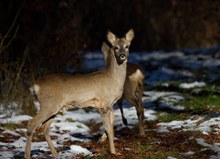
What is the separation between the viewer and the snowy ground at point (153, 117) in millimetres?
9031

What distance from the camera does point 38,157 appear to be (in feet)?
27.5

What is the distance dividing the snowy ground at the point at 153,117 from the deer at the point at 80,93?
0.48 metres

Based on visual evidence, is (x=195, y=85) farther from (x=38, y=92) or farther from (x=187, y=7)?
(x=187, y=7)

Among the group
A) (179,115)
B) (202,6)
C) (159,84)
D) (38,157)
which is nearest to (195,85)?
(159,84)

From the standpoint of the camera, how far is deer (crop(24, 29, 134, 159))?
8.22 metres

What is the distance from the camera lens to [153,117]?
11391 millimetres

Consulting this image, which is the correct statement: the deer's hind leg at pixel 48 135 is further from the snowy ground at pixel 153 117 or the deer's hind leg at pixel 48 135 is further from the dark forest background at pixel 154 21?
the dark forest background at pixel 154 21

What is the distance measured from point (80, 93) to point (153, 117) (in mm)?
3212

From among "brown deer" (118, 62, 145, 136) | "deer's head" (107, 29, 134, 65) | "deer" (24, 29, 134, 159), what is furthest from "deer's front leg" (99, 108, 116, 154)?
"brown deer" (118, 62, 145, 136)

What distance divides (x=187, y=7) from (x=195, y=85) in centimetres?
1417

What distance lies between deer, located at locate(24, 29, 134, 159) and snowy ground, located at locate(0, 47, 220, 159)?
475 mm

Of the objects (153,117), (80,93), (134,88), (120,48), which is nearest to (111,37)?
(120,48)

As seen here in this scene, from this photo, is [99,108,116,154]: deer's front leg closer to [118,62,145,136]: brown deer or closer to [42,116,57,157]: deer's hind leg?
[42,116,57,157]: deer's hind leg

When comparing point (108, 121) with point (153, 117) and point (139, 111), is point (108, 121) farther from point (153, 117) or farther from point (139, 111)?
point (153, 117)
